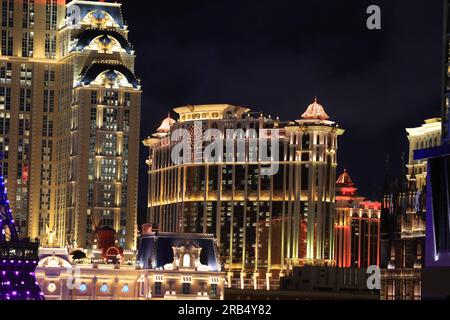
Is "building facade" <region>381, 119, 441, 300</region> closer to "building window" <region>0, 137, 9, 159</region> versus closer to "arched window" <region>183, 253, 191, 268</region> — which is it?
"arched window" <region>183, 253, 191, 268</region>

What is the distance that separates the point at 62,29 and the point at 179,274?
5473cm

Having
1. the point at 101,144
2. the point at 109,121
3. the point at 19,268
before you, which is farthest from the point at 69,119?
the point at 19,268

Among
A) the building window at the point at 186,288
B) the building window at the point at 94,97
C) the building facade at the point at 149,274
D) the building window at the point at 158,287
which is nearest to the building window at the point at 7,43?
the building window at the point at 94,97

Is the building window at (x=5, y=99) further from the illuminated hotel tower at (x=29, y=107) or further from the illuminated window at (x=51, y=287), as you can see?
the illuminated window at (x=51, y=287)

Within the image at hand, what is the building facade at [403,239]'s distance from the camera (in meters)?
124

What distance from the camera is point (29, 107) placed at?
186 meters

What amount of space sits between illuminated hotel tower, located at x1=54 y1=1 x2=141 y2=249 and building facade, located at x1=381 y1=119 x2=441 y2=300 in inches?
1928

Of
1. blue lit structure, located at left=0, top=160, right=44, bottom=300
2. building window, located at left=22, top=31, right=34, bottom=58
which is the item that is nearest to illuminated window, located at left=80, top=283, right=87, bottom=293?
blue lit structure, located at left=0, top=160, right=44, bottom=300

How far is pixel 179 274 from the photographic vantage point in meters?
142

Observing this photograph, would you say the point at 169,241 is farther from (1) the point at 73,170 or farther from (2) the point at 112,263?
(1) the point at 73,170

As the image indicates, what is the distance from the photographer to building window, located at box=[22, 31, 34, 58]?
184 metres

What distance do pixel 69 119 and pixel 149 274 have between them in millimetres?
44635
